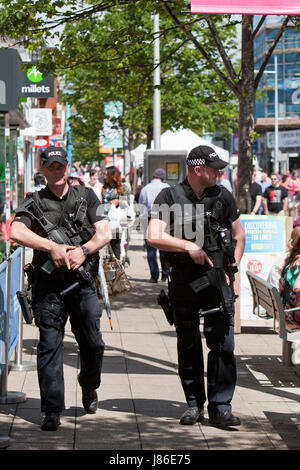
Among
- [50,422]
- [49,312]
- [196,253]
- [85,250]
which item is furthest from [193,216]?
[50,422]

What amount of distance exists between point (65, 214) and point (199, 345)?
124cm

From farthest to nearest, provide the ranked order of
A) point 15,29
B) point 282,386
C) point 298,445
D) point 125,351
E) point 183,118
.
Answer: point 183,118 < point 15,29 < point 125,351 < point 282,386 < point 298,445

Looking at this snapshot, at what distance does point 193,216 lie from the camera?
6.10 meters

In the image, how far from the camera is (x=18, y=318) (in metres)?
7.63

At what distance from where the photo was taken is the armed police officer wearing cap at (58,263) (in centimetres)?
598

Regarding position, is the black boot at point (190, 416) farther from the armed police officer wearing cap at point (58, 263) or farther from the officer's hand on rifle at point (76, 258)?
the officer's hand on rifle at point (76, 258)

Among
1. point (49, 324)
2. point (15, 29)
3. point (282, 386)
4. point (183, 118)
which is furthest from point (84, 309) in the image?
point (183, 118)

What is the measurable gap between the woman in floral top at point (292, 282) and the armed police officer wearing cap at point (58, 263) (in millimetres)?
1800

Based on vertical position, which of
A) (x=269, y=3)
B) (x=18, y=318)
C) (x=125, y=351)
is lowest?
(x=125, y=351)

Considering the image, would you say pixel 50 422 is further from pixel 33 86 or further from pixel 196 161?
pixel 33 86

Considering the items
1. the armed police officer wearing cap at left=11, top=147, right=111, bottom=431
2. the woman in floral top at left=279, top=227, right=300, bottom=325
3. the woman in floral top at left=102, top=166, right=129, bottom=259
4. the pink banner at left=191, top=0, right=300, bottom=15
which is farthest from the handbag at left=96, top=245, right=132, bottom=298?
the woman in floral top at left=102, top=166, right=129, bottom=259

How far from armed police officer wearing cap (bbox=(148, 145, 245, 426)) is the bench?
66cm
